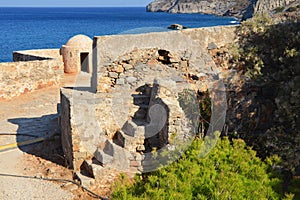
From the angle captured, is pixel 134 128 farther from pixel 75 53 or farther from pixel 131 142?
pixel 75 53

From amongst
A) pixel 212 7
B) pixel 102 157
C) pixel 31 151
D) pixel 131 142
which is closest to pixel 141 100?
pixel 131 142

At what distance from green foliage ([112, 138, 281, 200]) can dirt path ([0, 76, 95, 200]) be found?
2345mm

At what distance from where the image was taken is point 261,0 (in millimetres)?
92875

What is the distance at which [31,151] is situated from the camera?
10477mm

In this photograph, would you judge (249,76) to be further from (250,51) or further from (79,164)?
(79,164)

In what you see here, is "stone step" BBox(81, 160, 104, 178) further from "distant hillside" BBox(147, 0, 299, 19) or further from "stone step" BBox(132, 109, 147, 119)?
"distant hillside" BBox(147, 0, 299, 19)

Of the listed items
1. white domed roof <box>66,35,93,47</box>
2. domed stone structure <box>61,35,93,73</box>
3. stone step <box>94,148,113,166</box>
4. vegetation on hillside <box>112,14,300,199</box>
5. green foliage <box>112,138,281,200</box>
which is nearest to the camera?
green foliage <box>112,138,281,200</box>

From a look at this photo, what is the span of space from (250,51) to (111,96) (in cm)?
356

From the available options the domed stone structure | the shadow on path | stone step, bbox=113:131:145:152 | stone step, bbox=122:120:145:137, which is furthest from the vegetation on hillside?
the domed stone structure

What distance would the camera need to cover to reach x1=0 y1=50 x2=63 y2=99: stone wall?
15383mm

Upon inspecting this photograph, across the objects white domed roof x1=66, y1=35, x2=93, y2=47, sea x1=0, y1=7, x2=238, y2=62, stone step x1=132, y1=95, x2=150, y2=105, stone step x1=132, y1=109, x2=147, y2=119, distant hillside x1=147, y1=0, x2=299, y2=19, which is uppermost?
white domed roof x1=66, y1=35, x2=93, y2=47

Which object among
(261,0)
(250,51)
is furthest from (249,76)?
(261,0)

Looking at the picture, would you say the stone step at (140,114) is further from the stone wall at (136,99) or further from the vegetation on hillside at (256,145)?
the vegetation on hillside at (256,145)

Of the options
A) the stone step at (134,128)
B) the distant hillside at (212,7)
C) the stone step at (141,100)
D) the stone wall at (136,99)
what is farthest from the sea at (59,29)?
the distant hillside at (212,7)
